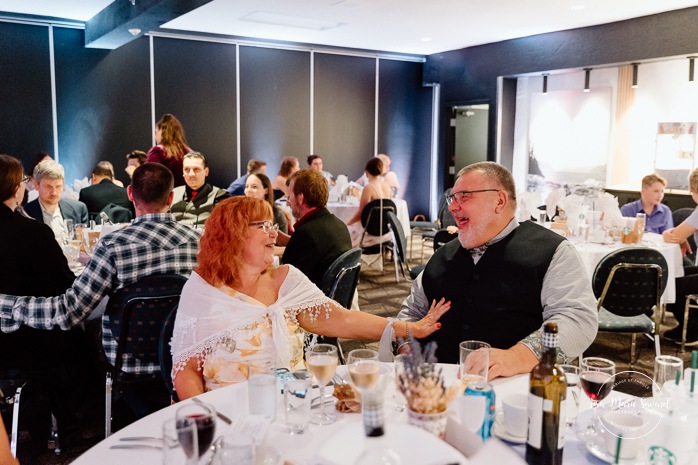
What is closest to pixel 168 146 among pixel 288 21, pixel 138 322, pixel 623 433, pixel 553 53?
Result: pixel 288 21

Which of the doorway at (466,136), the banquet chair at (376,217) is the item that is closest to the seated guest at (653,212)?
the banquet chair at (376,217)

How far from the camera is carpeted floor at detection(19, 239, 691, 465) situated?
3139 mm

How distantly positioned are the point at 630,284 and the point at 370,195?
374 centimetres

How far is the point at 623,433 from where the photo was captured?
1.40m

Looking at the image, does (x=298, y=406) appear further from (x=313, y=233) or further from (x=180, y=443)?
(x=313, y=233)

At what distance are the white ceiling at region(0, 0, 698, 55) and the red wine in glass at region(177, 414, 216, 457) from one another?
21.8 ft

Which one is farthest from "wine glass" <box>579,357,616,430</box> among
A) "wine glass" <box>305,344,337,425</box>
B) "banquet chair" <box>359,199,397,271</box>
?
"banquet chair" <box>359,199,397,271</box>

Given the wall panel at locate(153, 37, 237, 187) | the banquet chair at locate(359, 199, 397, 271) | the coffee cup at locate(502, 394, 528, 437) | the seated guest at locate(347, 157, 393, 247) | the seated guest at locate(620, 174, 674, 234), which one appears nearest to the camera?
the coffee cup at locate(502, 394, 528, 437)

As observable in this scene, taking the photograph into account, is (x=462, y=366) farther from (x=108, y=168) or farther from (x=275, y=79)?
(x=275, y=79)

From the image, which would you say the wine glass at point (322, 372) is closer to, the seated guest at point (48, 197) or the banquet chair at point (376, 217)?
the seated guest at point (48, 197)

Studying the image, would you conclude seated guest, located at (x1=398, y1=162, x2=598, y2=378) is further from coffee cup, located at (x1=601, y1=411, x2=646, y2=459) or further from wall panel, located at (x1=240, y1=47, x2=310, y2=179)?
wall panel, located at (x1=240, y1=47, x2=310, y2=179)

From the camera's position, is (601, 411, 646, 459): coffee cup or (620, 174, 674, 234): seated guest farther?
(620, 174, 674, 234): seated guest

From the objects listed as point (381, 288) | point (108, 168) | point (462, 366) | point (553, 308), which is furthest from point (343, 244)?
point (108, 168)

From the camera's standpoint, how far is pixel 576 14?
781 centimetres
